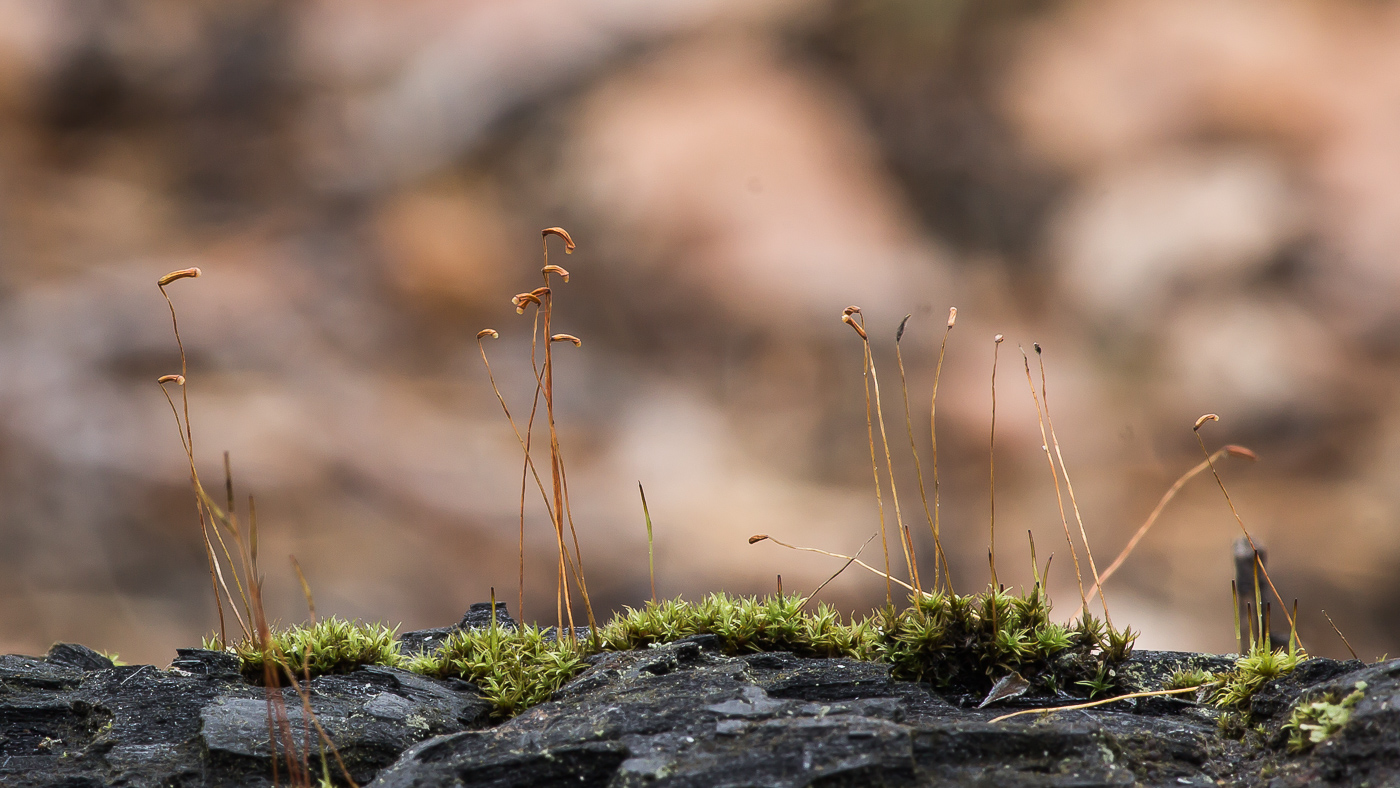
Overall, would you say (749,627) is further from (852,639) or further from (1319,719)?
(1319,719)

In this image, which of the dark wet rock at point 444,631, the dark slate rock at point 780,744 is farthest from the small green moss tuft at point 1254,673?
the dark wet rock at point 444,631

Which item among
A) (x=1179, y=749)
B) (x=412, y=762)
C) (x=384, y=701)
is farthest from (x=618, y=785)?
(x=1179, y=749)

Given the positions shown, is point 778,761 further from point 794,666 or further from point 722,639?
point 722,639

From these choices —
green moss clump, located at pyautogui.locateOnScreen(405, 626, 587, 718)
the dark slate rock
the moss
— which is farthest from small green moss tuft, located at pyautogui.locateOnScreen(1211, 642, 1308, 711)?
green moss clump, located at pyautogui.locateOnScreen(405, 626, 587, 718)

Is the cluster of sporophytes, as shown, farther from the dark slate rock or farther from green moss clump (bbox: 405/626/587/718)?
the dark slate rock

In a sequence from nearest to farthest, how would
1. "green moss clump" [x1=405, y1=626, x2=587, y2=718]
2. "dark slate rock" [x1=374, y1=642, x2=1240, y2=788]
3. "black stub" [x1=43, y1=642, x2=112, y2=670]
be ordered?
"dark slate rock" [x1=374, y1=642, x2=1240, y2=788]
"green moss clump" [x1=405, y1=626, x2=587, y2=718]
"black stub" [x1=43, y1=642, x2=112, y2=670]

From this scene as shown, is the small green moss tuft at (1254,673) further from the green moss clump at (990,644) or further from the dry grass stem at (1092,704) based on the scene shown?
the green moss clump at (990,644)
